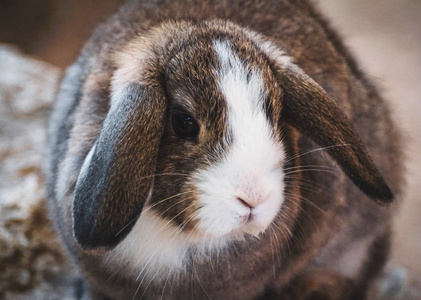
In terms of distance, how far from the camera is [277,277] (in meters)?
2.16

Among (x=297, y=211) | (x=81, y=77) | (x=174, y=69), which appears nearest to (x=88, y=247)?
(x=174, y=69)

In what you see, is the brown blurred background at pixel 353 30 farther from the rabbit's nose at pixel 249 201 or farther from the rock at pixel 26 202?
the rabbit's nose at pixel 249 201

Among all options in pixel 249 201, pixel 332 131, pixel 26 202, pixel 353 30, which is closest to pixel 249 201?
pixel 249 201

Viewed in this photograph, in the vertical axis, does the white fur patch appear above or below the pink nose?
below

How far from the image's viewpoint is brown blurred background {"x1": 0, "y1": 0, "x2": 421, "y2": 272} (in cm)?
449

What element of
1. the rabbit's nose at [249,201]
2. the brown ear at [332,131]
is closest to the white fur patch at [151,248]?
the rabbit's nose at [249,201]

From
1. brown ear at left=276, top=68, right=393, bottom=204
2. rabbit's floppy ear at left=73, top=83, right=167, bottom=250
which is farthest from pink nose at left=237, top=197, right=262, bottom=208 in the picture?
brown ear at left=276, top=68, right=393, bottom=204

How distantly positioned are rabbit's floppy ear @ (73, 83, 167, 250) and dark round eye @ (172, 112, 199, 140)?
0.27 feet

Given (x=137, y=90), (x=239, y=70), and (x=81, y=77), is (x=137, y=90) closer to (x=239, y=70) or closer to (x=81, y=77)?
(x=239, y=70)

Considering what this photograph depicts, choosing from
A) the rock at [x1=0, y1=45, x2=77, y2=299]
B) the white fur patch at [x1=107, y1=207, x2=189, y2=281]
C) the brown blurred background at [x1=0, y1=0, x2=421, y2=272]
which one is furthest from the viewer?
the brown blurred background at [x1=0, y1=0, x2=421, y2=272]

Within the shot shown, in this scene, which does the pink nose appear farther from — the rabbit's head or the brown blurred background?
the brown blurred background

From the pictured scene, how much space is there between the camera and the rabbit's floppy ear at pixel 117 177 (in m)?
1.50

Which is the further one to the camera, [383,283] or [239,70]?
[383,283]

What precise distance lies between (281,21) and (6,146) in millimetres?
1489
